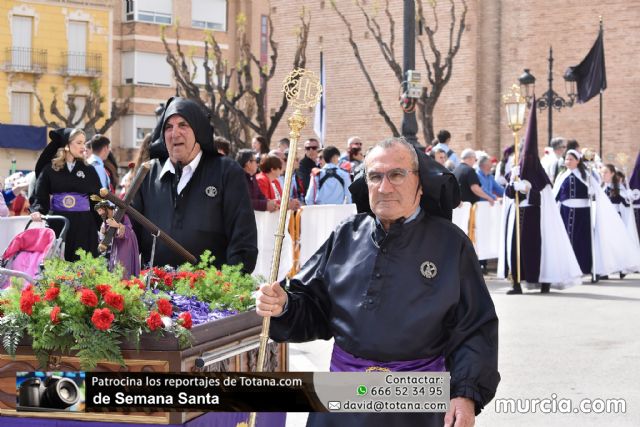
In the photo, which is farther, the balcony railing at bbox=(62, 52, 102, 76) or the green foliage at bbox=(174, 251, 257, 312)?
the balcony railing at bbox=(62, 52, 102, 76)

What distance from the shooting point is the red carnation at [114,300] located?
5.22m

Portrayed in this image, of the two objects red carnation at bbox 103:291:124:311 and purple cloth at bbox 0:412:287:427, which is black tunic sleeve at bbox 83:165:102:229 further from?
red carnation at bbox 103:291:124:311

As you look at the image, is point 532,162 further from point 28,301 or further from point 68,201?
point 28,301

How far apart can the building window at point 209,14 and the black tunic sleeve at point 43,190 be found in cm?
4781

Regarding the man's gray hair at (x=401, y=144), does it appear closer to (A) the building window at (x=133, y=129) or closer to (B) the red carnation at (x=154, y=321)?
(B) the red carnation at (x=154, y=321)

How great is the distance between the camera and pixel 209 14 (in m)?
61.2

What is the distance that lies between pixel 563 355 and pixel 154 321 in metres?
7.06

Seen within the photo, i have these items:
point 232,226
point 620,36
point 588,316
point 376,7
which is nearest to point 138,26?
point 376,7

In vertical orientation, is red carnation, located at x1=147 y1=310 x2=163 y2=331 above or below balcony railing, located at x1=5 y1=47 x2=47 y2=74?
below

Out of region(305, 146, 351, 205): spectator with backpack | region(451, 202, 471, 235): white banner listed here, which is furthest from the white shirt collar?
region(451, 202, 471, 235): white banner

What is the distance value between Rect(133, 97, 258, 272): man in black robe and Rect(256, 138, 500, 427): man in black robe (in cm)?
208

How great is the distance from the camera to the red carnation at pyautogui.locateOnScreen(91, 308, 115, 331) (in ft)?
16.8

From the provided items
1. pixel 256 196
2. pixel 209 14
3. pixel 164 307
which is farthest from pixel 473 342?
pixel 209 14

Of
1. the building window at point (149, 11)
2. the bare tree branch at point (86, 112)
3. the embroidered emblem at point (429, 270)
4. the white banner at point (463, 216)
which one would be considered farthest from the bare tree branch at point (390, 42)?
the embroidered emblem at point (429, 270)
